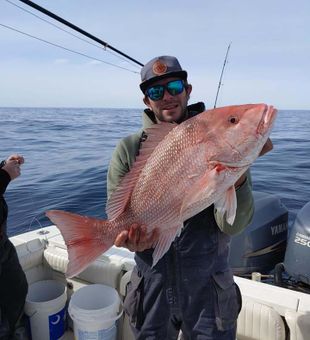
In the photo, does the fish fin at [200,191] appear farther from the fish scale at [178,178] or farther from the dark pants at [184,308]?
the dark pants at [184,308]

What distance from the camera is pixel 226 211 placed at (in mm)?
1953

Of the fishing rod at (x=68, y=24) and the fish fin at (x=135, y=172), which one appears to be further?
the fishing rod at (x=68, y=24)

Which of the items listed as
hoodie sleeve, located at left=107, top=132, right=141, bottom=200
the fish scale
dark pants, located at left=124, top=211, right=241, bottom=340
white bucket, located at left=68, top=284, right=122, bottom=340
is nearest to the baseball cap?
hoodie sleeve, located at left=107, top=132, right=141, bottom=200

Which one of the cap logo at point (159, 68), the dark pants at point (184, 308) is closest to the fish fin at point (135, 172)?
the cap logo at point (159, 68)

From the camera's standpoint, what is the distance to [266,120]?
178 cm

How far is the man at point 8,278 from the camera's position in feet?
10.5

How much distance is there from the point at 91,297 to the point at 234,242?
2065mm

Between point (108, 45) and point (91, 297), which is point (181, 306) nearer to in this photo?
point (91, 297)

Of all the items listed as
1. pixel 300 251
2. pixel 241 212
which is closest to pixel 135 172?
pixel 241 212

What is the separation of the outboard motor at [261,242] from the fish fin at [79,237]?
303 cm

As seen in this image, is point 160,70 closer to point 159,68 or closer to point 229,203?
point 159,68

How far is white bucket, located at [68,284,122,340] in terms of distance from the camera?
3.34 m

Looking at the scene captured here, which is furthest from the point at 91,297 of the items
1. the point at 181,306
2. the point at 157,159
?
the point at 157,159

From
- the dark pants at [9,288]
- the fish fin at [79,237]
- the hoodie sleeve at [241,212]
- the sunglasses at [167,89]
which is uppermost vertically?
the sunglasses at [167,89]
